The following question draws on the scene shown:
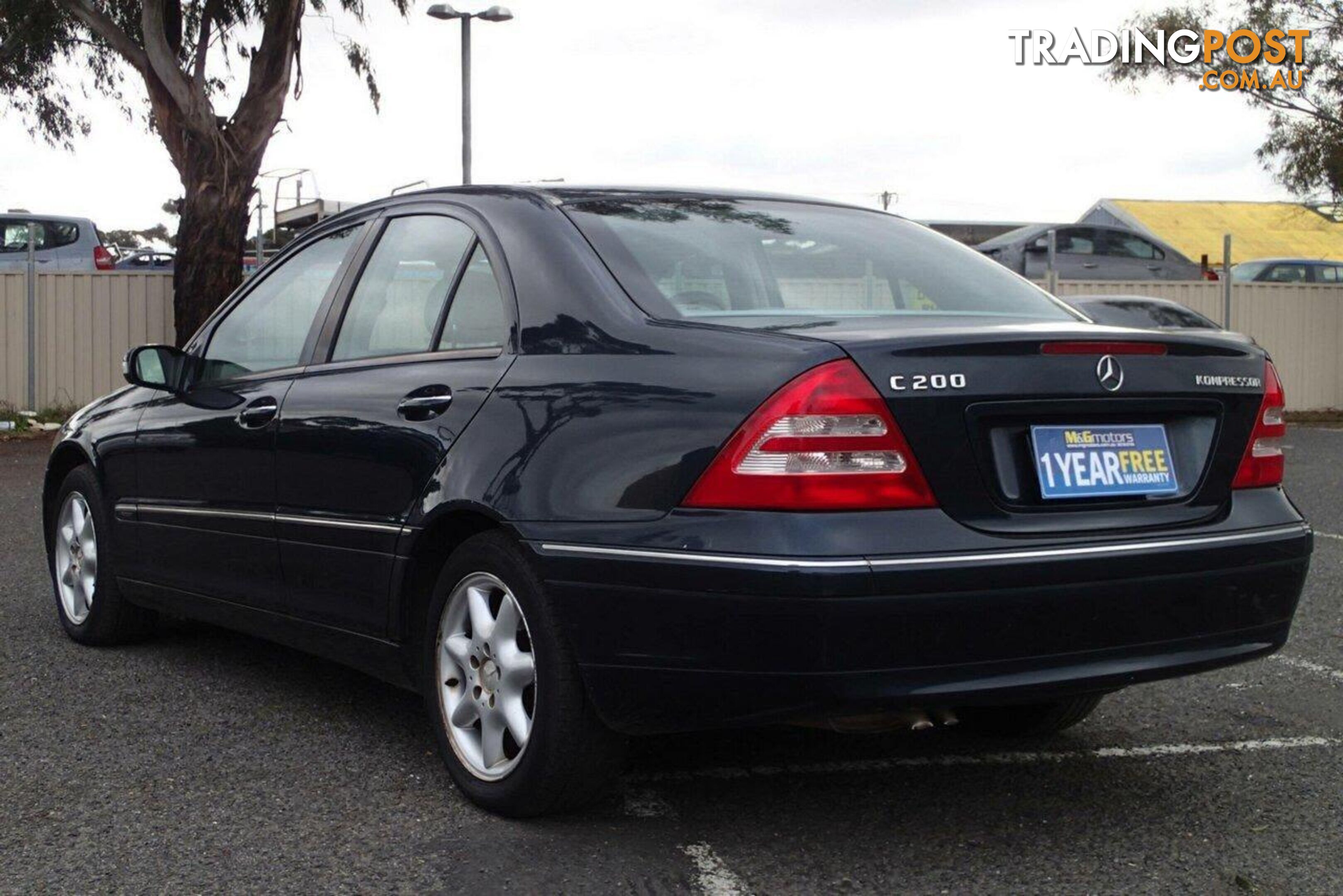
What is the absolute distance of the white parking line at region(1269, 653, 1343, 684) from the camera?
5.20m

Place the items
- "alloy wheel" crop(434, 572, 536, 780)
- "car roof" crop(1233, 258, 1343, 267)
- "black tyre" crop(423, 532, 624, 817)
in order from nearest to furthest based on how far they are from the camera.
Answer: "black tyre" crop(423, 532, 624, 817) → "alloy wheel" crop(434, 572, 536, 780) → "car roof" crop(1233, 258, 1343, 267)

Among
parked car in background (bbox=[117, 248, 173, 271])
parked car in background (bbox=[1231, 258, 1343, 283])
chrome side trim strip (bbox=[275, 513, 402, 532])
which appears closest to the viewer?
chrome side trim strip (bbox=[275, 513, 402, 532])

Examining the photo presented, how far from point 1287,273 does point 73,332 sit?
18.9 metres

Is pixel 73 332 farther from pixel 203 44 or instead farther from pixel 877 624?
pixel 877 624

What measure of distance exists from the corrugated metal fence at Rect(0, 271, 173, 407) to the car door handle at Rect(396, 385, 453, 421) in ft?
45.6

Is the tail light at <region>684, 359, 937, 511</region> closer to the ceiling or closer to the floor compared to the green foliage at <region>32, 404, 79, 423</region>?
closer to the ceiling

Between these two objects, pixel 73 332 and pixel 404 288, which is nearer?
pixel 404 288

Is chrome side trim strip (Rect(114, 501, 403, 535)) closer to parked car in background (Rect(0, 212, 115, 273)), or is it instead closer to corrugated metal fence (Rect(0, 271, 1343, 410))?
corrugated metal fence (Rect(0, 271, 1343, 410))

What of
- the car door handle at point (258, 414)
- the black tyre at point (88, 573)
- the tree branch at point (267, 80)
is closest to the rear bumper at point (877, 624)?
the car door handle at point (258, 414)

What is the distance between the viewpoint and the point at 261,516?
442 cm

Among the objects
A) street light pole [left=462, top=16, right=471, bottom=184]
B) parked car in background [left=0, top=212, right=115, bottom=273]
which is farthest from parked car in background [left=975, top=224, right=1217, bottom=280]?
parked car in background [left=0, top=212, right=115, bottom=273]

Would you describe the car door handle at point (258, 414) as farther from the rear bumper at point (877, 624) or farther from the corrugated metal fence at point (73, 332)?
the corrugated metal fence at point (73, 332)

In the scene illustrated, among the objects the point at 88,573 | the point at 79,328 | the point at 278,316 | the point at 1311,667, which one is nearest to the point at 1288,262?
the point at 79,328

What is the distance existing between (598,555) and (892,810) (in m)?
1.01
